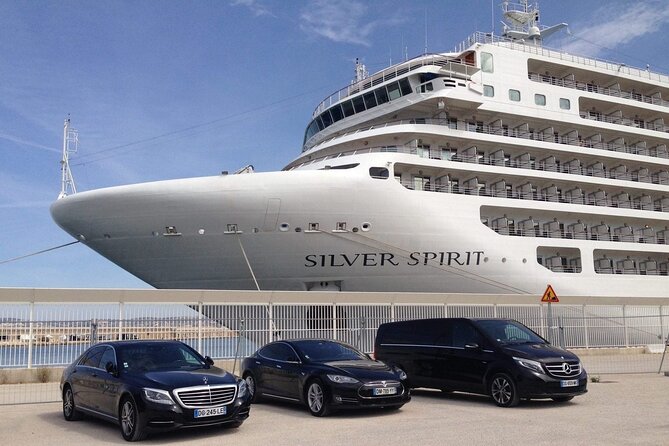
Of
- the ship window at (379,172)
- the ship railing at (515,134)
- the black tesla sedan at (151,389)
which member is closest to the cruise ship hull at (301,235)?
the ship window at (379,172)

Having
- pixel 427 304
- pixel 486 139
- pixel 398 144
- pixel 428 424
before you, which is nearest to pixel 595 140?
pixel 486 139

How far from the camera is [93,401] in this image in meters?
9.30

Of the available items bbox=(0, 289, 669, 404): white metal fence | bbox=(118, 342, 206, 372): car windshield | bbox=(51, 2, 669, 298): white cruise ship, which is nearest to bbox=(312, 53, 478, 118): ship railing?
bbox=(51, 2, 669, 298): white cruise ship

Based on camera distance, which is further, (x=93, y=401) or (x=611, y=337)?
(x=611, y=337)

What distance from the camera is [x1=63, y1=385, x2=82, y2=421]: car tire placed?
9.95 metres

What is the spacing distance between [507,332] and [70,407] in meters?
7.26

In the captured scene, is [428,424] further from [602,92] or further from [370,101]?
[602,92]

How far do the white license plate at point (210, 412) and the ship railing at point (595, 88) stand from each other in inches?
1052

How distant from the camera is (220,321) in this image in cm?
1723

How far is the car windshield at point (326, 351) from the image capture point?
11.0 meters

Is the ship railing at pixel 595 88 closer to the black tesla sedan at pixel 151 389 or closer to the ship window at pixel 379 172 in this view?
the ship window at pixel 379 172

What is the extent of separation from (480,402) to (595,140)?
24.1 metres

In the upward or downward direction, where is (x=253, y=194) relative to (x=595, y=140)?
downward

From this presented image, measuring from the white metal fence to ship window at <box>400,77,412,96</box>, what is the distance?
10.5 metres
